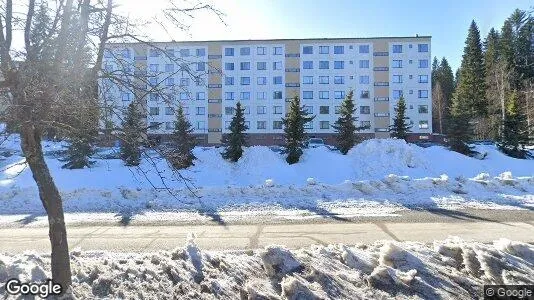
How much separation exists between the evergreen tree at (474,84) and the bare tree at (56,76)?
5136 centimetres

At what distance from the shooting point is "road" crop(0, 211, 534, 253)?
328 inches

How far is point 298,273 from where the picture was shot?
17.2ft

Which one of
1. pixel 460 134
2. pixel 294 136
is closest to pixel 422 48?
pixel 460 134

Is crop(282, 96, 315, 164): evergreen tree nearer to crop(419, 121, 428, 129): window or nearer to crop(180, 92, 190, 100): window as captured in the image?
crop(180, 92, 190, 100): window

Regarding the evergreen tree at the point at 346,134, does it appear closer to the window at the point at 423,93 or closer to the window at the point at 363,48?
the window at the point at 363,48

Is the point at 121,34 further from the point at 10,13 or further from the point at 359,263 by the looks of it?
the point at 359,263

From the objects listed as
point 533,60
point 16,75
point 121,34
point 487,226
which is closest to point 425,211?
point 487,226

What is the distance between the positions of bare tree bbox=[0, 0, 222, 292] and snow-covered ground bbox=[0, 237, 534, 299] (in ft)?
2.53

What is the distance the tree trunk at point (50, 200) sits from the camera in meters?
4.11

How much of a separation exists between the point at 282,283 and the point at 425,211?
26.9 feet

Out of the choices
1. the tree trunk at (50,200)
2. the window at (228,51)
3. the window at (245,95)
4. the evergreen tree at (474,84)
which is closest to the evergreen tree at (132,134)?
the tree trunk at (50,200)

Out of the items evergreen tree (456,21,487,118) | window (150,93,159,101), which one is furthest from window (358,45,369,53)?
window (150,93,159,101)

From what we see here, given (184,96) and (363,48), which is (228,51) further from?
(184,96)

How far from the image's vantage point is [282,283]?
4844 mm
